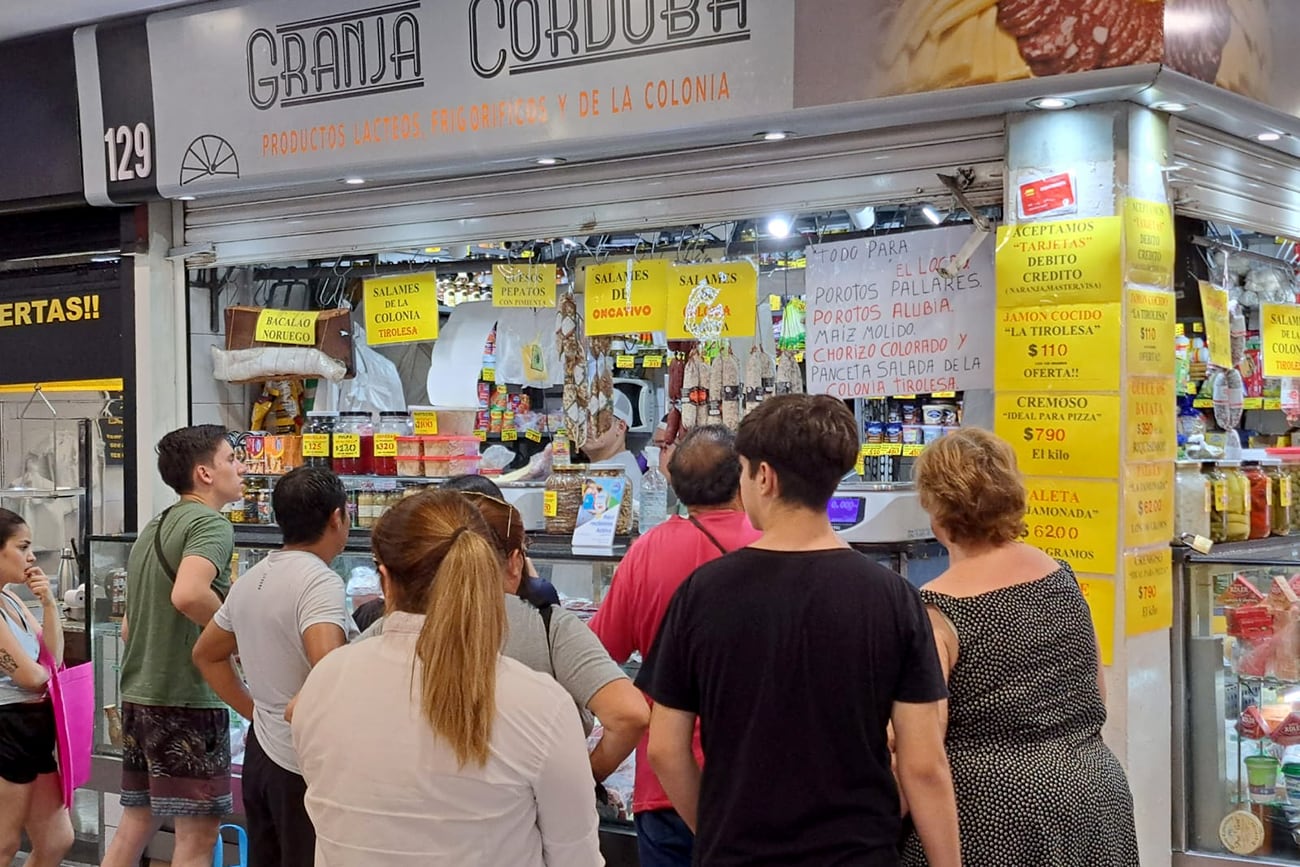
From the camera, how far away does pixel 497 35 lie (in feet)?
16.0

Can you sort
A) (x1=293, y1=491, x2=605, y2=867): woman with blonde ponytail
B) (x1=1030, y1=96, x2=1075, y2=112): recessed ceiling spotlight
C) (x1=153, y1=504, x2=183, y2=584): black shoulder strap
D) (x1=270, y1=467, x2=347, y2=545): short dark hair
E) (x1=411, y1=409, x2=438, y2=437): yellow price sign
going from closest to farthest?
(x1=293, y1=491, x2=605, y2=867): woman with blonde ponytail < (x1=270, y1=467, x2=347, y2=545): short dark hair < (x1=1030, y1=96, x2=1075, y2=112): recessed ceiling spotlight < (x1=153, y1=504, x2=183, y2=584): black shoulder strap < (x1=411, y1=409, x2=438, y2=437): yellow price sign

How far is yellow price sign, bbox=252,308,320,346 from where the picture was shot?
615 cm

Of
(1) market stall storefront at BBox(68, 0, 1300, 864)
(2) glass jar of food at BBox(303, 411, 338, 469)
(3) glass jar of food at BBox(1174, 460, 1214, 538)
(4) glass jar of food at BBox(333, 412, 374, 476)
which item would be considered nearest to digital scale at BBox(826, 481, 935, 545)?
(1) market stall storefront at BBox(68, 0, 1300, 864)

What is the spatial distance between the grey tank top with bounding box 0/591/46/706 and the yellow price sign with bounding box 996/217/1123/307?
136 inches

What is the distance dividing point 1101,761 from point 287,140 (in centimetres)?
405

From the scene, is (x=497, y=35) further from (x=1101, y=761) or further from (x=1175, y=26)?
(x=1101, y=761)

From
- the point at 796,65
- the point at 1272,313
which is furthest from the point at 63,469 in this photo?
the point at 1272,313

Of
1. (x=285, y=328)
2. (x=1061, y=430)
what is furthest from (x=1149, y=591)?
(x=285, y=328)

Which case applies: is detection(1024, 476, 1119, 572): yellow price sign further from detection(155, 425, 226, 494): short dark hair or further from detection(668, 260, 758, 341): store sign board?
detection(155, 425, 226, 494): short dark hair

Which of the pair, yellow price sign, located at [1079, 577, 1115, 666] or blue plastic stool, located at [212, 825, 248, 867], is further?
blue plastic stool, located at [212, 825, 248, 867]

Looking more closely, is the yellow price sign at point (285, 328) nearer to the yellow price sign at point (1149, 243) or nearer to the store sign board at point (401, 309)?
the store sign board at point (401, 309)

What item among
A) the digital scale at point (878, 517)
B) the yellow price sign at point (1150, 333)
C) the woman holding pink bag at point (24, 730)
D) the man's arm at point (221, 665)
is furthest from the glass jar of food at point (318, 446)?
the yellow price sign at point (1150, 333)

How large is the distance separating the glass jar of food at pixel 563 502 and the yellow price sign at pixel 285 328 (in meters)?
1.63

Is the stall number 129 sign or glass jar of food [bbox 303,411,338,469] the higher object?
the stall number 129 sign
